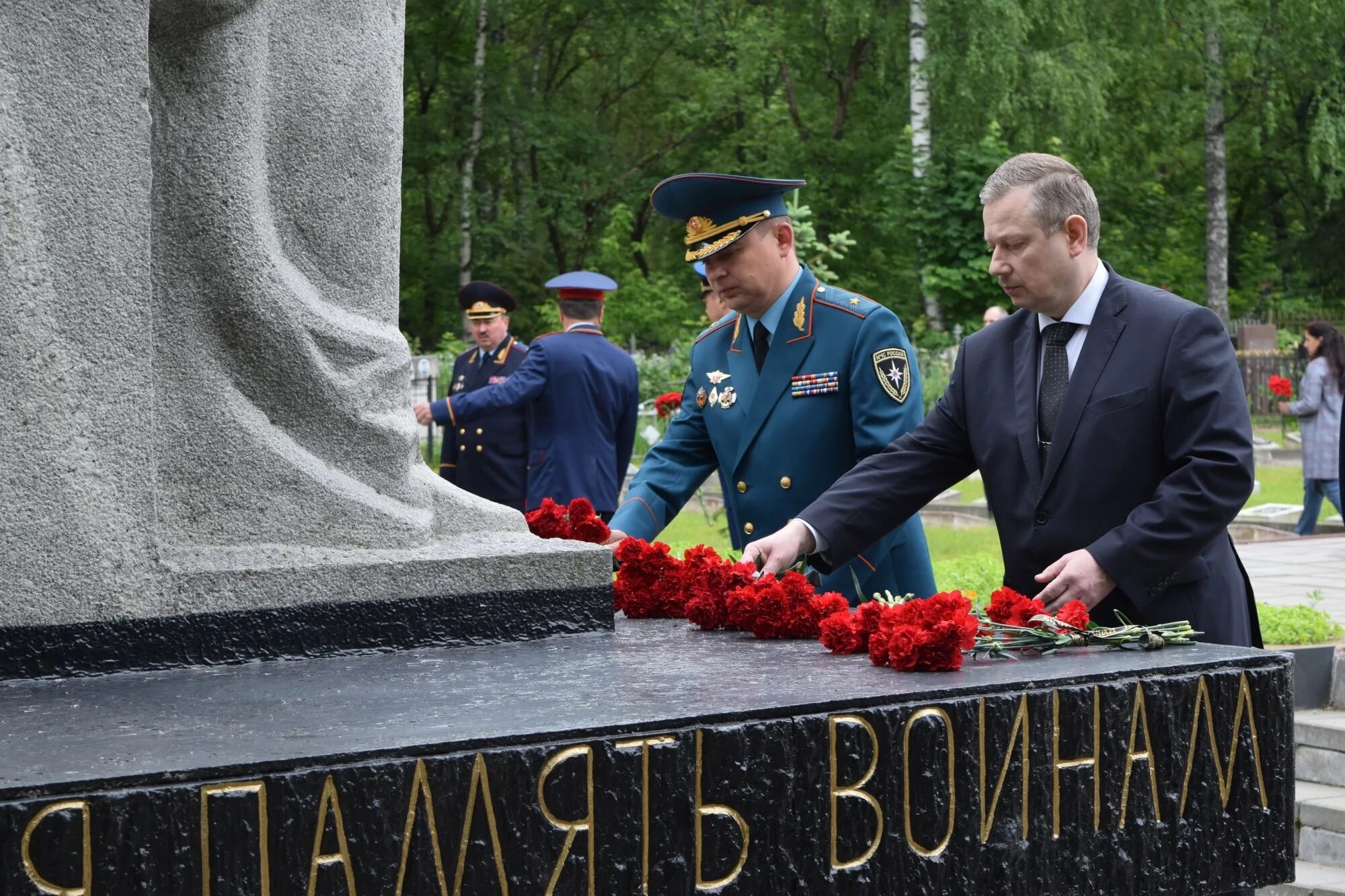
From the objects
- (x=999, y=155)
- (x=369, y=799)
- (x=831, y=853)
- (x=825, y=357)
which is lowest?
A: (x=831, y=853)

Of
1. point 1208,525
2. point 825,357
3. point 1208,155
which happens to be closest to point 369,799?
point 1208,525

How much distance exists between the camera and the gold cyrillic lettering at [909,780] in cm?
293

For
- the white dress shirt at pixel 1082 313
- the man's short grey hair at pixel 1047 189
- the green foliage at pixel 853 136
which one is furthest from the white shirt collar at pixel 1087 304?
the green foliage at pixel 853 136

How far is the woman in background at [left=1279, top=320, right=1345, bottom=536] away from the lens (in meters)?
12.9

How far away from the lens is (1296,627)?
6.88 m

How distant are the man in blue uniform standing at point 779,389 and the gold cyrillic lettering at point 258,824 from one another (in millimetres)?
1886

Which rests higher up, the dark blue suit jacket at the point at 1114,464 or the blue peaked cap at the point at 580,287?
the blue peaked cap at the point at 580,287

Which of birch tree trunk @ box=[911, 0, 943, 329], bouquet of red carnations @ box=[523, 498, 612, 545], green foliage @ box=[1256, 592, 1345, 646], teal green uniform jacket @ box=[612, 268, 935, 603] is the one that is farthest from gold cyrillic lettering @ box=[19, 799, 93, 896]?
birch tree trunk @ box=[911, 0, 943, 329]

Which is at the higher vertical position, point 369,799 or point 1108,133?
point 1108,133

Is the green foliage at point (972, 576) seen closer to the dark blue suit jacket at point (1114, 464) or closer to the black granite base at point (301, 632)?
the dark blue suit jacket at point (1114, 464)

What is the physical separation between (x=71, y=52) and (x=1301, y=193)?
114 ft

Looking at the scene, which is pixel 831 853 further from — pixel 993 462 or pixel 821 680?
pixel 993 462

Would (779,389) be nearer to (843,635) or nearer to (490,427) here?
(843,635)

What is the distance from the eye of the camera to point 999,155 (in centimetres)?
2573
